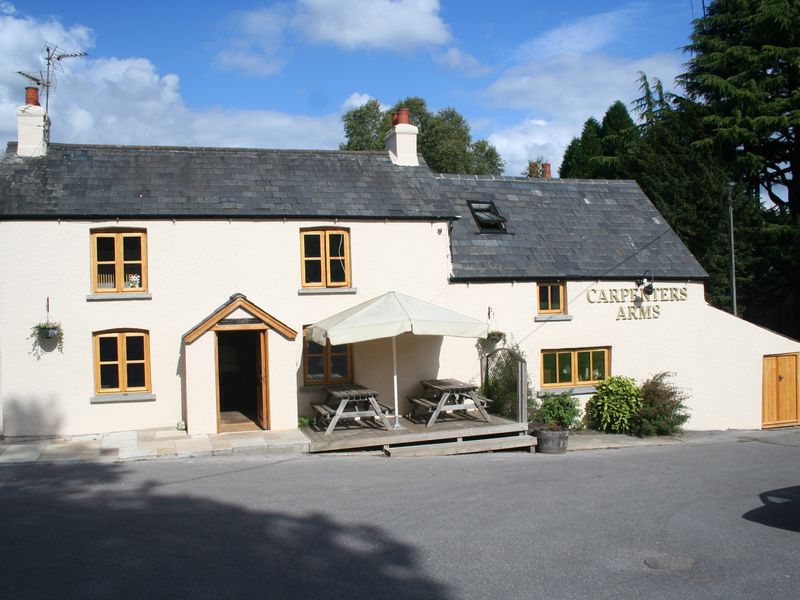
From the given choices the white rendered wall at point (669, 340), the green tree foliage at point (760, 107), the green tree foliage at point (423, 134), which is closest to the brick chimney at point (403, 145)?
the white rendered wall at point (669, 340)

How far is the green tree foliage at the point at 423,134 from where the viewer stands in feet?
147

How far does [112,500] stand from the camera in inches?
414

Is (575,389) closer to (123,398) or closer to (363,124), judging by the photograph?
(123,398)

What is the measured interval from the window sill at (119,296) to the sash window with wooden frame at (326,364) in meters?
3.59

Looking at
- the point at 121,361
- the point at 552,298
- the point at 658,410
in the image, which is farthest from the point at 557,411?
the point at 121,361

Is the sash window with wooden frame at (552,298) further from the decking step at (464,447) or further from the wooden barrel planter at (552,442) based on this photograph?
the decking step at (464,447)

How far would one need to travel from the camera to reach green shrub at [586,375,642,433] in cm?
1897

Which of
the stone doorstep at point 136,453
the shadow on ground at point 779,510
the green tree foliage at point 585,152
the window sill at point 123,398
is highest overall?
the green tree foliage at point 585,152

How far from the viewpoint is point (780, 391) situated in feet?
71.9

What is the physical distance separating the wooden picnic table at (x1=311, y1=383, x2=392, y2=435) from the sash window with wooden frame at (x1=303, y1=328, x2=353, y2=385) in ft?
2.15

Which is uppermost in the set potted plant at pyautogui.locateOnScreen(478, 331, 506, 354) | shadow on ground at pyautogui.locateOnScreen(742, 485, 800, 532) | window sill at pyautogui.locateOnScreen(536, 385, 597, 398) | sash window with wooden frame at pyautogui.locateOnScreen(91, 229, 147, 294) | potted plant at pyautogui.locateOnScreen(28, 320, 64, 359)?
sash window with wooden frame at pyautogui.locateOnScreen(91, 229, 147, 294)

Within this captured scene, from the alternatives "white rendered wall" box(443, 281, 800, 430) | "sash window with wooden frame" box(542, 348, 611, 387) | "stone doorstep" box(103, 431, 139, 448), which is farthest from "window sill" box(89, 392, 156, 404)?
"sash window with wooden frame" box(542, 348, 611, 387)

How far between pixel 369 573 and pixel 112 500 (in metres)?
4.60

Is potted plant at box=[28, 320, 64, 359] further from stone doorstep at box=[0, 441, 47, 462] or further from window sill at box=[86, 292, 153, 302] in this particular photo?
stone doorstep at box=[0, 441, 47, 462]
